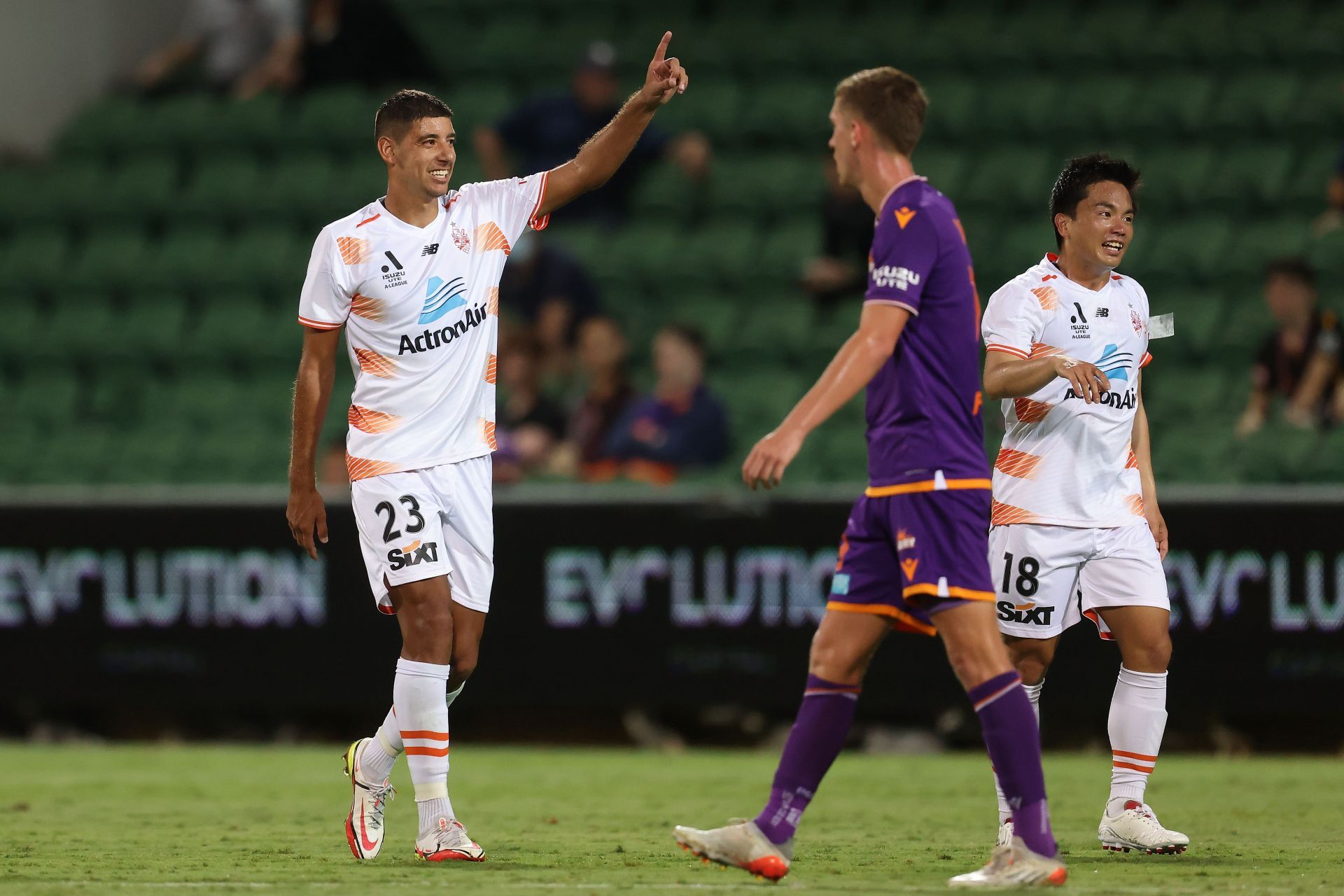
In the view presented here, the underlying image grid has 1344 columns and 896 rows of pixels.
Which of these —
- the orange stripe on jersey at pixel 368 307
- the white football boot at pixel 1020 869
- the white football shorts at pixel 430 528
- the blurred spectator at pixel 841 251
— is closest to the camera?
the white football boot at pixel 1020 869

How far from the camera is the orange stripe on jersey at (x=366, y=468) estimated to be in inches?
230

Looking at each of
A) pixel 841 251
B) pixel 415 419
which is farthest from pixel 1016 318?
pixel 841 251

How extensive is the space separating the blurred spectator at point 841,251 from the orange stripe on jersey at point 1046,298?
19.0 ft

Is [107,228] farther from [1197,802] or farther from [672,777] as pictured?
[1197,802]

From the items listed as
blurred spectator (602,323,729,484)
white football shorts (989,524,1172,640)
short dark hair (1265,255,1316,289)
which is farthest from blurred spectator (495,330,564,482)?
white football shorts (989,524,1172,640)

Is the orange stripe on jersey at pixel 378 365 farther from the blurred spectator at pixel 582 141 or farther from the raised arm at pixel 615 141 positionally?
the blurred spectator at pixel 582 141

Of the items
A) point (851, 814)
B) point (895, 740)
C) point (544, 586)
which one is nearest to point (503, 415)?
point (544, 586)

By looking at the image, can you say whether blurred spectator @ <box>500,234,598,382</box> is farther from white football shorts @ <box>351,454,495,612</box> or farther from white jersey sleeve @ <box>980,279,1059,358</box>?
white jersey sleeve @ <box>980,279,1059,358</box>

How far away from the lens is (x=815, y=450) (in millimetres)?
10633

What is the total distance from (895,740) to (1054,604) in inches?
155

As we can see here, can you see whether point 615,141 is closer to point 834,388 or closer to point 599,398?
point 834,388

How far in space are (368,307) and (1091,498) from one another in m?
2.42

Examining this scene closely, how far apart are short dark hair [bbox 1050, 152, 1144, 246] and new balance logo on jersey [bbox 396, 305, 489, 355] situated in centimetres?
196

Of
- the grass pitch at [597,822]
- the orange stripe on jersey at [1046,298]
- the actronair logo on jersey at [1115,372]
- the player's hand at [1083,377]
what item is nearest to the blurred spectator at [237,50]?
the grass pitch at [597,822]
